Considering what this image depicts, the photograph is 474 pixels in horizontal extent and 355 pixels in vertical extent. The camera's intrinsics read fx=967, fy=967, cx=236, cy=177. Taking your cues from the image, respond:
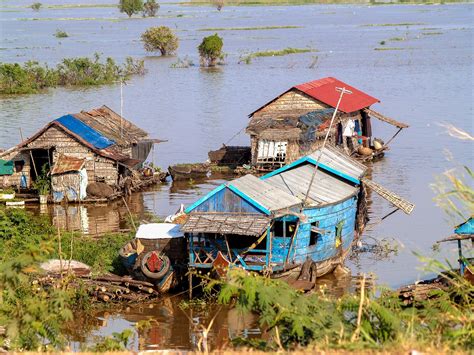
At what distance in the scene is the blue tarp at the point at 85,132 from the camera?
28672mm

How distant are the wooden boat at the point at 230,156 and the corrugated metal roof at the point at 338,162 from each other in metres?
9.74

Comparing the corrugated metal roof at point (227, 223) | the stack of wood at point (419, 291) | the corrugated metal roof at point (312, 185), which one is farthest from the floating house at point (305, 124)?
the stack of wood at point (419, 291)

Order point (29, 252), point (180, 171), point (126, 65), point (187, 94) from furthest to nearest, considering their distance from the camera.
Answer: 1. point (126, 65)
2. point (187, 94)
3. point (180, 171)
4. point (29, 252)

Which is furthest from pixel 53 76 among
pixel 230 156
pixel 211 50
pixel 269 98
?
pixel 230 156

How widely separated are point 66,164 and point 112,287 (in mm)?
9998

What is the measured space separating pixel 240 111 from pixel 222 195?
27540 mm

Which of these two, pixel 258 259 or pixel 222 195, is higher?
pixel 222 195

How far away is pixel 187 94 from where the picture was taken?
52.8 m

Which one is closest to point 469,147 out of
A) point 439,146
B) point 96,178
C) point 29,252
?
point 439,146

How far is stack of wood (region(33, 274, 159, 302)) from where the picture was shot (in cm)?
1825

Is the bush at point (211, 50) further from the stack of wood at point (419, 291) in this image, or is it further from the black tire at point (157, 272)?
the stack of wood at point (419, 291)

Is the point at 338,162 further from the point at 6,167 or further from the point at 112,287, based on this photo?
the point at 6,167

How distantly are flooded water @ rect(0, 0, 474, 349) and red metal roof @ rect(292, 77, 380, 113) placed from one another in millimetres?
2251

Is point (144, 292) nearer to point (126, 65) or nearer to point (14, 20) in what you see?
point (126, 65)
